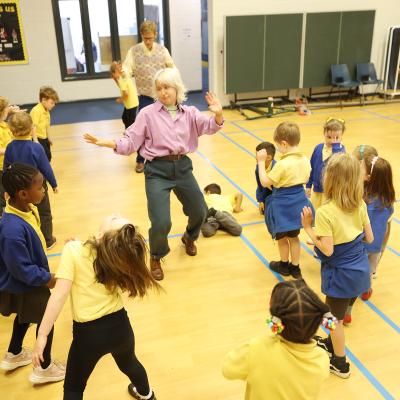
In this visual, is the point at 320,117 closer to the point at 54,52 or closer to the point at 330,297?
the point at 54,52

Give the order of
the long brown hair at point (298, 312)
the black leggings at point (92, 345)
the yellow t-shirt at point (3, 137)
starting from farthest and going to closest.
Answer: the yellow t-shirt at point (3, 137), the black leggings at point (92, 345), the long brown hair at point (298, 312)

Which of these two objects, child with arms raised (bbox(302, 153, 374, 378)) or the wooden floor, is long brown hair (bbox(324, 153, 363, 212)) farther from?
the wooden floor

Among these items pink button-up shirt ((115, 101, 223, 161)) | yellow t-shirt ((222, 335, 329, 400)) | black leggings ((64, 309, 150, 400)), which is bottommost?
black leggings ((64, 309, 150, 400))

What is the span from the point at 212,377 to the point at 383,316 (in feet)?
4.20


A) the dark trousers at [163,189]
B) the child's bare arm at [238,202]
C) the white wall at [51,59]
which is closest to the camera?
the dark trousers at [163,189]

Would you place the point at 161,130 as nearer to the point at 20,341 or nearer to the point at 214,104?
the point at 214,104

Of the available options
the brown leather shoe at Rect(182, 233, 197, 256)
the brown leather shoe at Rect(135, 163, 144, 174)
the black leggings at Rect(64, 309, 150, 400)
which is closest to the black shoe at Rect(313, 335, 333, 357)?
the black leggings at Rect(64, 309, 150, 400)

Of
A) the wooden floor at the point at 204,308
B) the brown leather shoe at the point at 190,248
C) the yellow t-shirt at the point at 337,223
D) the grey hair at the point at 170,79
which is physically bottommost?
the wooden floor at the point at 204,308

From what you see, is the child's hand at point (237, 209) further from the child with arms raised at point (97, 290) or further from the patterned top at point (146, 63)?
the child with arms raised at point (97, 290)

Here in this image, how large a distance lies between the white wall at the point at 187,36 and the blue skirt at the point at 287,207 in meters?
8.26

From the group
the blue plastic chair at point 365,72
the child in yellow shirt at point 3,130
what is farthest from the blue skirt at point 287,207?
the blue plastic chair at point 365,72

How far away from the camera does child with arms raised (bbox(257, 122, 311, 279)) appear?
3.09 meters

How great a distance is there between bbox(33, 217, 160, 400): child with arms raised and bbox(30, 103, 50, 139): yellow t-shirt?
3.13 m

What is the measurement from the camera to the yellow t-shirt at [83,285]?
5.96 feet
